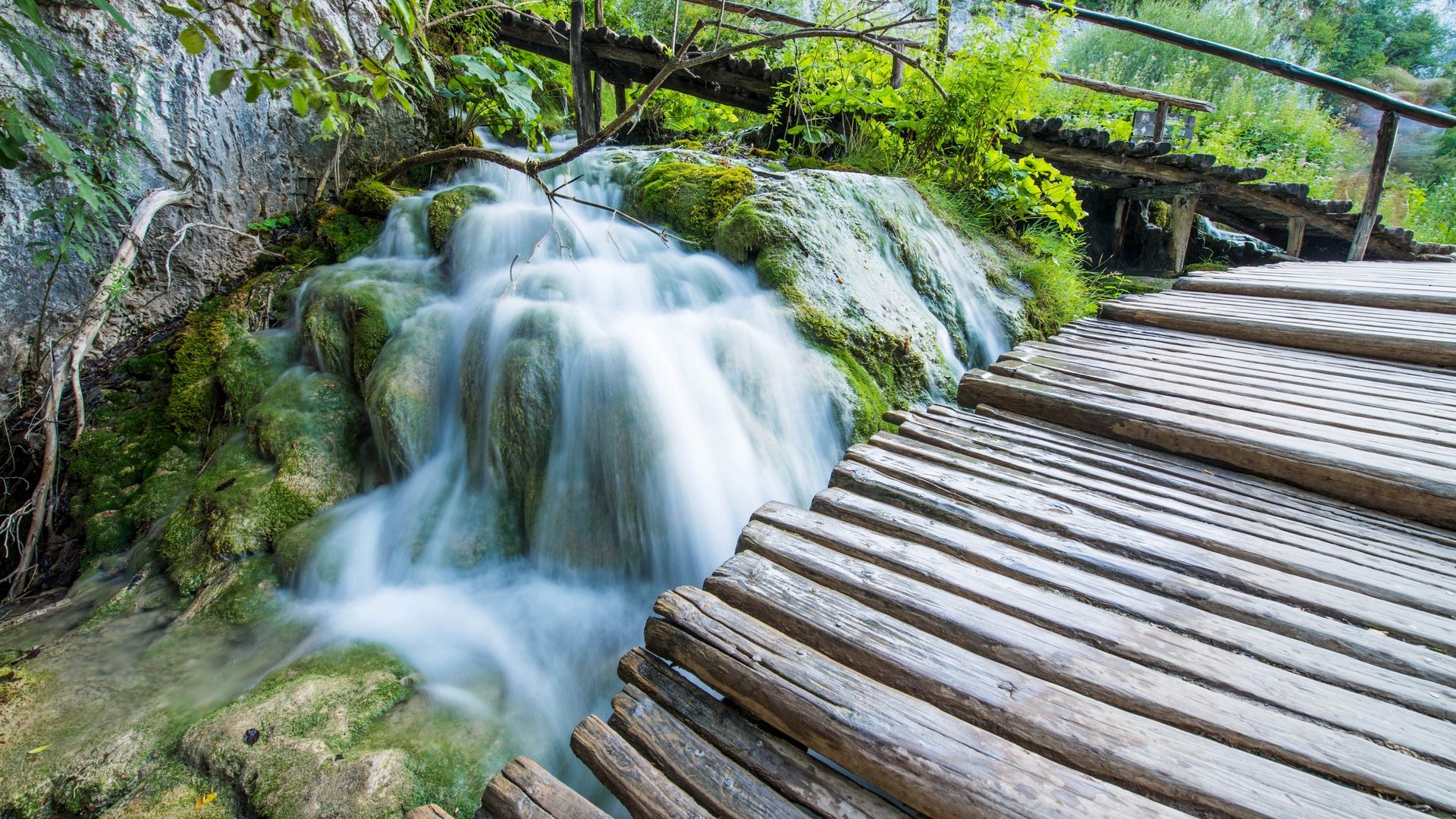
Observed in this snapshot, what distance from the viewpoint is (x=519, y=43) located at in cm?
800

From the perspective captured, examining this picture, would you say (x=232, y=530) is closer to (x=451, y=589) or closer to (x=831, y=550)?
(x=451, y=589)

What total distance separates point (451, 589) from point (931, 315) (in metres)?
3.50

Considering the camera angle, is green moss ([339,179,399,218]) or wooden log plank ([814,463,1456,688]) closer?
wooden log plank ([814,463,1456,688])

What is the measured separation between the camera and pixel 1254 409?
2682 millimetres

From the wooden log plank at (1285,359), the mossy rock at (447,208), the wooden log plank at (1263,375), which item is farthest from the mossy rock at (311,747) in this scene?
the wooden log plank at (1285,359)

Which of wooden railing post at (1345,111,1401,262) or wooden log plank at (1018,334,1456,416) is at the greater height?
wooden railing post at (1345,111,1401,262)

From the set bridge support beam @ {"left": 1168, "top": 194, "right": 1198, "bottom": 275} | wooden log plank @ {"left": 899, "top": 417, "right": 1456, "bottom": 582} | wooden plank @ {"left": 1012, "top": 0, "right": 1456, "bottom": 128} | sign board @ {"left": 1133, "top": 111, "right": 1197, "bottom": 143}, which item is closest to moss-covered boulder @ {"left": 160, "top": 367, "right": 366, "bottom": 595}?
wooden log plank @ {"left": 899, "top": 417, "right": 1456, "bottom": 582}

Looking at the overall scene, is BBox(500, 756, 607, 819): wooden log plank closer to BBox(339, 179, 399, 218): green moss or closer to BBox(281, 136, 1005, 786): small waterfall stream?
BBox(281, 136, 1005, 786): small waterfall stream

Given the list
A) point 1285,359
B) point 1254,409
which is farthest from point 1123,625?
point 1285,359

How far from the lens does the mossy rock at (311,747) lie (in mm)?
1904

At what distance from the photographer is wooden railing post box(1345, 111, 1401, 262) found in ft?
21.7

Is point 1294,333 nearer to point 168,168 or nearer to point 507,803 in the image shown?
point 507,803

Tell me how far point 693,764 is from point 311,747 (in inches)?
61.3

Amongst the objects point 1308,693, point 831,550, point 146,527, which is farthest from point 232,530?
point 1308,693
